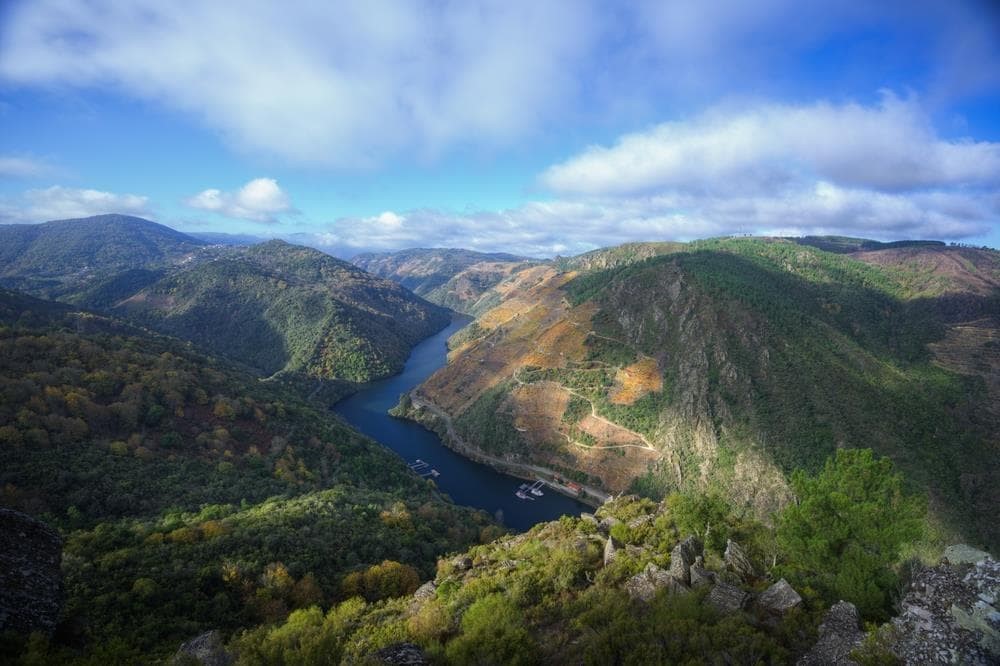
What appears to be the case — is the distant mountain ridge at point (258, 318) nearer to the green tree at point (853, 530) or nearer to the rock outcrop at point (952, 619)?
the green tree at point (853, 530)

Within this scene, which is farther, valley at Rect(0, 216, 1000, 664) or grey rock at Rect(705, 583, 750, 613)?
valley at Rect(0, 216, 1000, 664)

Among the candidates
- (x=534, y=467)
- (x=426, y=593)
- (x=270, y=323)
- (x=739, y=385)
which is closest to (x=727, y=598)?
(x=426, y=593)

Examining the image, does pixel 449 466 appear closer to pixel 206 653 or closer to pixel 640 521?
pixel 640 521

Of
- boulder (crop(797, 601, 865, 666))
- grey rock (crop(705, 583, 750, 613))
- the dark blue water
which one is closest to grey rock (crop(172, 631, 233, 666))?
grey rock (crop(705, 583, 750, 613))

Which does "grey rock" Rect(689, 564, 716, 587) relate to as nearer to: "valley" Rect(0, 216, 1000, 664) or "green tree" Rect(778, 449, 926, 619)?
"valley" Rect(0, 216, 1000, 664)

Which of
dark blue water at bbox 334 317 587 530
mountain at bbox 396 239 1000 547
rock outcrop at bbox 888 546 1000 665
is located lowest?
dark blue water at bbox 334 317 587 530

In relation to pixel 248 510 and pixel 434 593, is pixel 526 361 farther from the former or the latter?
pixel 434 593
